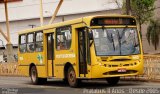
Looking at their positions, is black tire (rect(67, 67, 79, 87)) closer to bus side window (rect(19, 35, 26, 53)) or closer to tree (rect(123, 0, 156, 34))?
Answer: bus side window (rect(19, 35, 26, 53))

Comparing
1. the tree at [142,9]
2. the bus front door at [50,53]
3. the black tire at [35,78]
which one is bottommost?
the black tire at [35,78]

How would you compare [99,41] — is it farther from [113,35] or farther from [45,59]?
[45,59]

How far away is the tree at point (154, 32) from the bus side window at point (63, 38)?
3917 cm

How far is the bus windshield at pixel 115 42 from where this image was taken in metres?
20.1

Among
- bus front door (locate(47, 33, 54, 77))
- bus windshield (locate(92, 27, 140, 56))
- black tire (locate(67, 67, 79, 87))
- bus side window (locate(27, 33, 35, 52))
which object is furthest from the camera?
bus side window (locate(27, 33, 35, 52))

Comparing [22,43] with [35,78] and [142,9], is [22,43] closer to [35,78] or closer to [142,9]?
[35,78]

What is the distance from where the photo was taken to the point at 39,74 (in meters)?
25.7

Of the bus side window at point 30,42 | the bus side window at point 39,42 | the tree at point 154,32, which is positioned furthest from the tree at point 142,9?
the bus side window at point 39,42

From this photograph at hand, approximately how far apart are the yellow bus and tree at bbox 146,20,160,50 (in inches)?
1554

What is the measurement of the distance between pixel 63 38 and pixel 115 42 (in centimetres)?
315

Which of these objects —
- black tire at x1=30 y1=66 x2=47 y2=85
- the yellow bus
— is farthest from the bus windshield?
black tire at x1=30 y1=66 x2=47 y2=85

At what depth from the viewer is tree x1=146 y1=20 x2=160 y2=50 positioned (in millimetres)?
61594

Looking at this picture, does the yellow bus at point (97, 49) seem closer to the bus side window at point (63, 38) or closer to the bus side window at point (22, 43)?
the bus side window at point (63, 38)

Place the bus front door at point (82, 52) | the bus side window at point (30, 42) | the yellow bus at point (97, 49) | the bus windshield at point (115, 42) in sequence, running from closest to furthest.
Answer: the yellow bus at point (97, 49), the bus windshield at point (115, 42), the bus front door at point (82, 52), the bus side window at point (30, 42)
